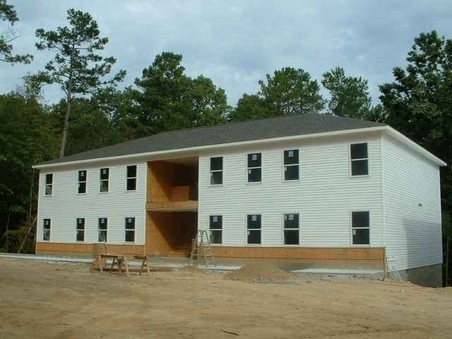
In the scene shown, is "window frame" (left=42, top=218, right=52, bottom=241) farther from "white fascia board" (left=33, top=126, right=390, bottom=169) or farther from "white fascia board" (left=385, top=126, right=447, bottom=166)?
"white fascia board" (left=385, top=126, right=447, bottom=166)

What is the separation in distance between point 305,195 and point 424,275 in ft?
24.1

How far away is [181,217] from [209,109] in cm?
3207

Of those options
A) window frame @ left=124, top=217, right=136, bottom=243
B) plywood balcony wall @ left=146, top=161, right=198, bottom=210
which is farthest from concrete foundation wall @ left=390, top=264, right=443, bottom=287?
window frame @ left=124, top=217, right=136, bottom=243

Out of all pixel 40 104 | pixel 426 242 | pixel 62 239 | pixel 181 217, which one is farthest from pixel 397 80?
pixel 40 104

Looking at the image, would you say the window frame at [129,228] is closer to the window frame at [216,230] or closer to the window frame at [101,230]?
the window frame at [101,230]

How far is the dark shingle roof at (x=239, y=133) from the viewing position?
2533 centimetres

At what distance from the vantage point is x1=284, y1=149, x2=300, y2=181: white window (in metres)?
25.2

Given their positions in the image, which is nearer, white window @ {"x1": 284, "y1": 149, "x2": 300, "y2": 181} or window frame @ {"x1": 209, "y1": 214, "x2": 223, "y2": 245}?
white window @ {"x1": 284, "y1": 149, "x2": 300, "y2": 181}

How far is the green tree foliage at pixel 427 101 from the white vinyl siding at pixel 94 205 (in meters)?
17.9

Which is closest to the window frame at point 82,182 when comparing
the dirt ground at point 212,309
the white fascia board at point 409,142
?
the dirt ground at point 212,309

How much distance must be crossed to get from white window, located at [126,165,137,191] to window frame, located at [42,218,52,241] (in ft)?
21.5

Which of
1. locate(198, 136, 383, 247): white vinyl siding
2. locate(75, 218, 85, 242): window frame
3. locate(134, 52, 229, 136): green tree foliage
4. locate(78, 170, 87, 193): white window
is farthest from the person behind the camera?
locate(134, 52, 229, 136): green tree foliage

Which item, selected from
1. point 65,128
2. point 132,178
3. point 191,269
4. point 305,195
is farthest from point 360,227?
point 65,128

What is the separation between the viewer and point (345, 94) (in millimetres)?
66125
